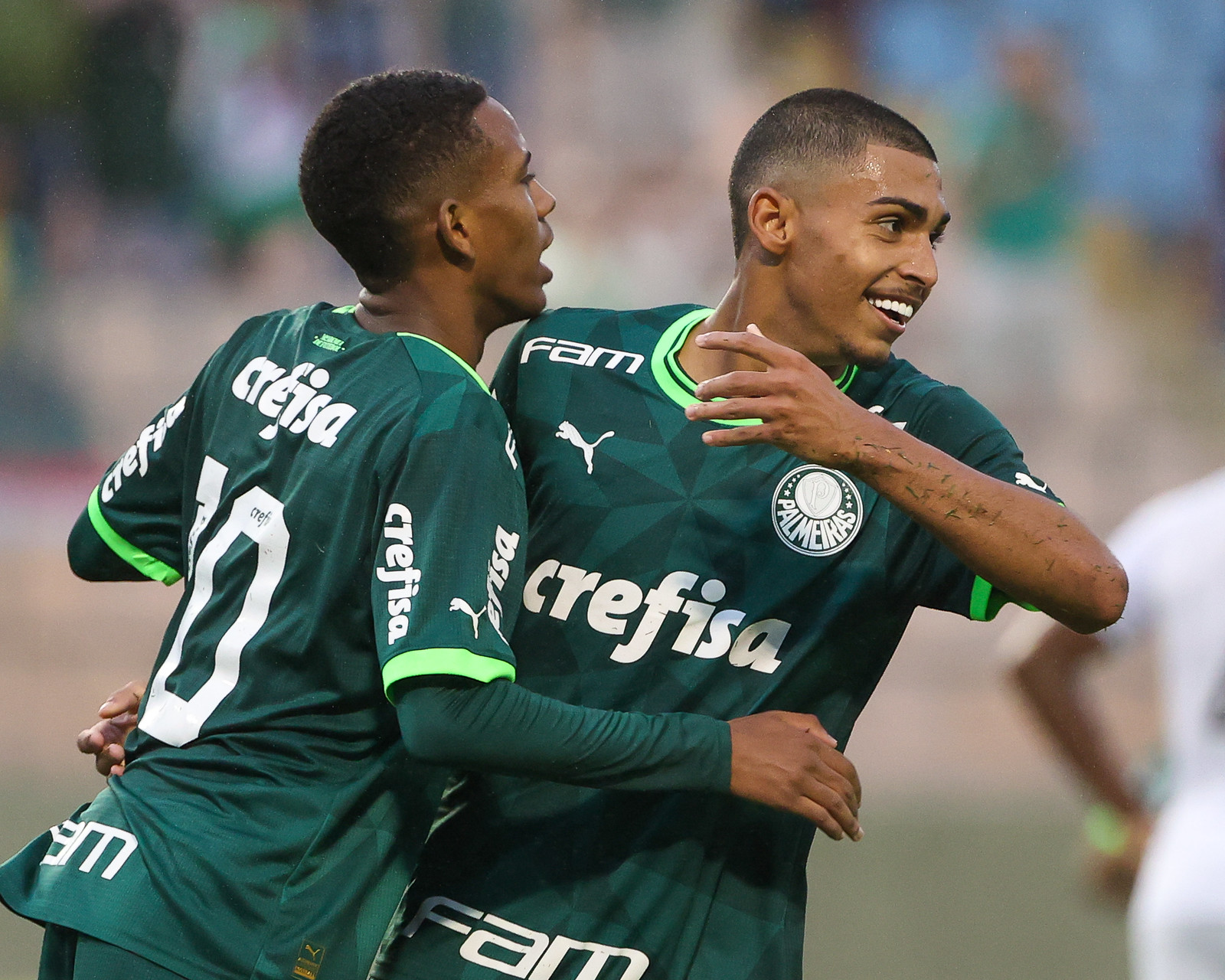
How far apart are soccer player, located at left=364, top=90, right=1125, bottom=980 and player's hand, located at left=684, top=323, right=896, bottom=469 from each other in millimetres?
222

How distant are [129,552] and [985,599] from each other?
1.35m

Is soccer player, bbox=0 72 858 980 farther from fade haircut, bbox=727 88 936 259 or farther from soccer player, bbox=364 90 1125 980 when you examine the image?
fade haircut, bbox=727 88 936 259

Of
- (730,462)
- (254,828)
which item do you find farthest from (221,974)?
(730,462)

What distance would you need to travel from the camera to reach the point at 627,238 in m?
10.0

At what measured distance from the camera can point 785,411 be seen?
2.13 m

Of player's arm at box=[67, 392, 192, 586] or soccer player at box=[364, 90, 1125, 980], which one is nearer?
soccer player at box=[364, 90, 1125, 980]

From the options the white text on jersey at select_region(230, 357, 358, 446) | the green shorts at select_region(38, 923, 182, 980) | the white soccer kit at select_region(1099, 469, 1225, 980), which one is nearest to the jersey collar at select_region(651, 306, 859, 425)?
the white text on jersey at select_region(230, 357, 358, 446)

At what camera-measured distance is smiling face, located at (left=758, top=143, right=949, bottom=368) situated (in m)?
2.51

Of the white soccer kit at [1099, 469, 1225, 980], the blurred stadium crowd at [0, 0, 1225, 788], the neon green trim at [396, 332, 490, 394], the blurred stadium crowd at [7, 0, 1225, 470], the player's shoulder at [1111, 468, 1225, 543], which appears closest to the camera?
the neon green trim at [396, 332, 490, 394]

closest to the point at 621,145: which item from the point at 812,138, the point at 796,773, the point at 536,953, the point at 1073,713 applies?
the point at 1073,713

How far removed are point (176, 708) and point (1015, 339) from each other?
834cm

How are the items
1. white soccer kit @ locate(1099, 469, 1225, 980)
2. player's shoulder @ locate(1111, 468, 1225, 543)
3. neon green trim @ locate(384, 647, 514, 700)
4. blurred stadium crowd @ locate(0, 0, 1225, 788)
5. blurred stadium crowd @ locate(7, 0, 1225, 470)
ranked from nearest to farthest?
neon green trim @ locate(384, 647, 514, 700) < white soccer kit @ locate(1099, 469, 1225, 980) < player's shoulder @ locate(1111, 468, 1225, 543) < blurred stadium crowd @ locate(0, 0, 1225, 788) < blurred stadium crowd @ locate(7, 0, 1225, 470)

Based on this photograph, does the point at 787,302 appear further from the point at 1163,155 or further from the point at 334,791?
the point at 1163,155

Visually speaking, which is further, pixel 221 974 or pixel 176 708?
A: pixel 176 708
